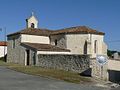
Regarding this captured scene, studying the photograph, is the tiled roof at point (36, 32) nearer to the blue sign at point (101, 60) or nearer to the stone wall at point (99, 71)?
the stone wall at point (99, 71)

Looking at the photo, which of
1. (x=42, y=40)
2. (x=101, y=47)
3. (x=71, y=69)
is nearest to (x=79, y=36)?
(x=101, y=47)

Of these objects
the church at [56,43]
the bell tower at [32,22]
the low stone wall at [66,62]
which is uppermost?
the bell tower at [32,22]

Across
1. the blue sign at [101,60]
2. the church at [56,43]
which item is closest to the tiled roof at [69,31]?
the church at [56,43]

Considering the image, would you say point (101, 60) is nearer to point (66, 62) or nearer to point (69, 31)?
point (66, 62)

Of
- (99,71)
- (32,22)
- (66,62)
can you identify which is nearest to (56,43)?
(32,22)

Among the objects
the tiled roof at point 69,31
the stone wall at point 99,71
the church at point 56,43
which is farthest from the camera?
the tiled roof at point 69,31

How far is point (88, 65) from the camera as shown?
29.3m

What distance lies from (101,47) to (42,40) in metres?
9.82

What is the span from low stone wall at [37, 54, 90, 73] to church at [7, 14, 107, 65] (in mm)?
2420

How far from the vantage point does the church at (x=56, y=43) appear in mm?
42375

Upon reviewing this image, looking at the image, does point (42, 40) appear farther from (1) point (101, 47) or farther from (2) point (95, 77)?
(2) point (95, 77)

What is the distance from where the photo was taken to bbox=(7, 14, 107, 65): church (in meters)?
42.4

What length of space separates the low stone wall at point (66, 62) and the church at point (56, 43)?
2.42 meters

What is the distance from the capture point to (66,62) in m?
33.3
